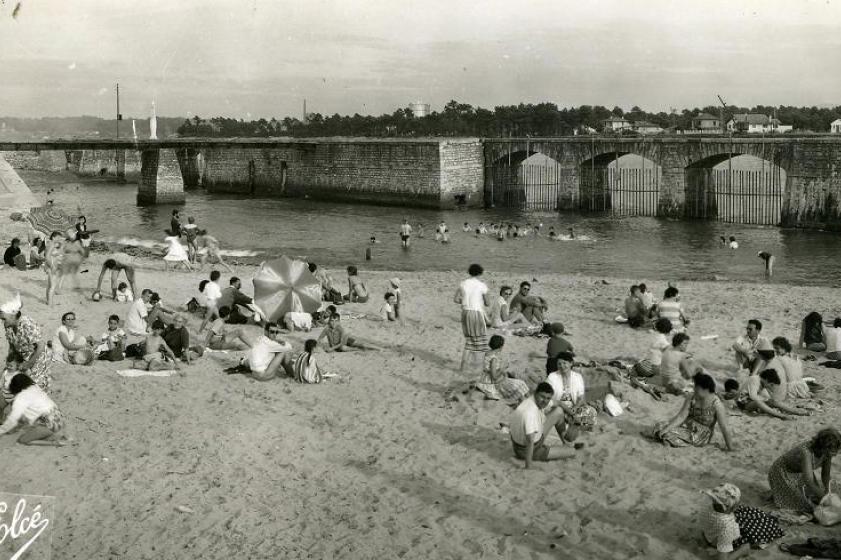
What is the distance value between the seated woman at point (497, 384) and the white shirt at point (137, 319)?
5.99 meters

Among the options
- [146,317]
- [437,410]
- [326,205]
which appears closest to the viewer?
[437,410]

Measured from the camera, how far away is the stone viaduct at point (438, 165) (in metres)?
39.5

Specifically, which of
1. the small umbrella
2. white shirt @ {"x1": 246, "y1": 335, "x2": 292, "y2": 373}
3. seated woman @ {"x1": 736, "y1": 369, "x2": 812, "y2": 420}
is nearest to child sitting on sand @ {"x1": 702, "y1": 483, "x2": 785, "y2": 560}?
seated woman @ {"x1": 736, "y1": 369, "x2": 812, "y2": 420}

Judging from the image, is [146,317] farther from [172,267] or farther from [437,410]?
[172,267]

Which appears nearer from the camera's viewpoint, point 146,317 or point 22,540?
point 22,540

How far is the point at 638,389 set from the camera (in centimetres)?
1107

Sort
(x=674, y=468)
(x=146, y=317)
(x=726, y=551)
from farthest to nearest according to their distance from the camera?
1. (x=146, y=317)
2. (x=674, y=468)
3. (x=726, y=551)

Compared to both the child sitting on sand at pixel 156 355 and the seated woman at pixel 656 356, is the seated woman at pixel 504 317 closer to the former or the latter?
the seated woman at pixel 656 356

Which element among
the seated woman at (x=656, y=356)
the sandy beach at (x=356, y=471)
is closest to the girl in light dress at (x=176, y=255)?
the sandy beach at (x=356, y=471)

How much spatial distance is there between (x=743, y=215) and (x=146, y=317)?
132ft

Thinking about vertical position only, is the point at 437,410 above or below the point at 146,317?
below

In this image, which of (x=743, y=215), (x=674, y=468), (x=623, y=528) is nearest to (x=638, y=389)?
(x=674, y=468)

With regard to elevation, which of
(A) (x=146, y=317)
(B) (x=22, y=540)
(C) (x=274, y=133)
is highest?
(C) (x=274, y=133)

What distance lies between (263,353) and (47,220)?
16.6 metres
